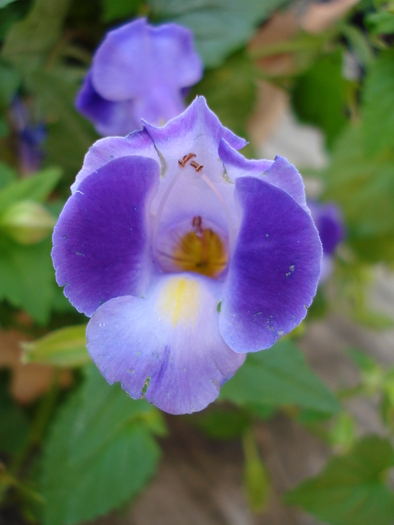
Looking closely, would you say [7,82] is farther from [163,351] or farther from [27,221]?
[163,351]

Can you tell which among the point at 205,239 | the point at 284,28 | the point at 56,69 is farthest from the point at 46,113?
the point at 284,28

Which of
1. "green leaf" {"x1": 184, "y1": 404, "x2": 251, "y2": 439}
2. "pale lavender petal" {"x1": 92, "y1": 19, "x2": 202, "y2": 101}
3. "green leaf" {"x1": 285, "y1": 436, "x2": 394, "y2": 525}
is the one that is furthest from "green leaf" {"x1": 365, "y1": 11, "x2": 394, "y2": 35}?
"green leaf" {"x1": 184, "y1": 404, "x2": 251, "y2": 439}

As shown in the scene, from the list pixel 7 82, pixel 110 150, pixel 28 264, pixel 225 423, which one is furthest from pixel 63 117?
pixel 225 423

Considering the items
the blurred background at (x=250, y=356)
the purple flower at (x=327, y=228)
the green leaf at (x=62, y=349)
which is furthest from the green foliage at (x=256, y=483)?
the green leaf at (x=62, y=349)

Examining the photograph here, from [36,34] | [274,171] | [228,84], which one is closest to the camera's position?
[274,171]

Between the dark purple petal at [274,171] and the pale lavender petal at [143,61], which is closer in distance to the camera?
the dark purple petal at [274,171]

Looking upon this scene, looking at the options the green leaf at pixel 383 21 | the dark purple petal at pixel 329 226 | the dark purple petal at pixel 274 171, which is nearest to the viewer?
the dark purple petal at pixel 274 171

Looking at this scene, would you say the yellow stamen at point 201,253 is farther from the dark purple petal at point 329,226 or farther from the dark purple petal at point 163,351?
the dark purple petal at point 329,226
